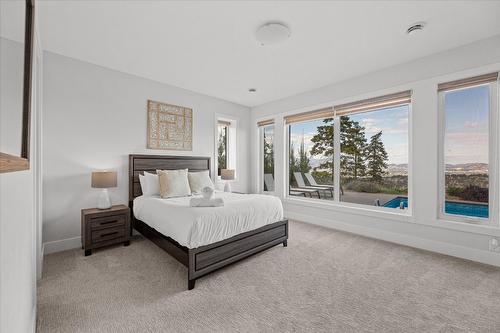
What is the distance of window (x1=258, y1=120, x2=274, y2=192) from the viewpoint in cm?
541

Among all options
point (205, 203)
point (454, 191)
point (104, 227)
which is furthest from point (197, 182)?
point (454, 191)

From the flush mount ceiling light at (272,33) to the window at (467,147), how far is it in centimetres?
229

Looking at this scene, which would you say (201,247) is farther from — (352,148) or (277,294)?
(352,148)

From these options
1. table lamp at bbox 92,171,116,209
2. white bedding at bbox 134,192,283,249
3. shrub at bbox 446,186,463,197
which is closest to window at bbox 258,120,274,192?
white bedding at bbox 134,192,283,249

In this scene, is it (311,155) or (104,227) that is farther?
(311,155)

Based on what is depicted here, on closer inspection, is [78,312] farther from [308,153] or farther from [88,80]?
[308,153]

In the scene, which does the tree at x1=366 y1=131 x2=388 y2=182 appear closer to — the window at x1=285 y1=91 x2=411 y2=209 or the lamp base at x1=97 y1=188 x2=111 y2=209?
the window at x1=285 y1=91 x2=411 y2=209

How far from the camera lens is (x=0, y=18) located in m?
0.54

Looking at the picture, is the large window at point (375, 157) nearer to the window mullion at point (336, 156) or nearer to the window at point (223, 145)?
the window mullion at point (336, 156)

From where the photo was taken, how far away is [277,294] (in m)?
2.04

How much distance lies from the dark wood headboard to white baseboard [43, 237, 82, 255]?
826mm

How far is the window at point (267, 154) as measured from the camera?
17.7 ft

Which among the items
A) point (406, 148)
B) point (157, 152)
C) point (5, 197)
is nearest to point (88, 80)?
point (157, 152)

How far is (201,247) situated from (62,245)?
227 centimetres
